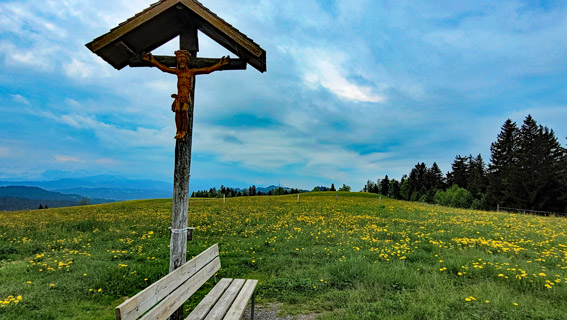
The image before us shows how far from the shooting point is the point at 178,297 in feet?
11.8

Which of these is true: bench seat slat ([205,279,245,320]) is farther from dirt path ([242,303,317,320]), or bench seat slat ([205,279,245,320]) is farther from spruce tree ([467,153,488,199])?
spruce tree ([467,153,488,199])

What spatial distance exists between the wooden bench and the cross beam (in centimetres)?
315

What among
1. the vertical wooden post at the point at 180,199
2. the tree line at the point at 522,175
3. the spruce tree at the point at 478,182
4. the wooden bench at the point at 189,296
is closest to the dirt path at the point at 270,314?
the wooden bench at the point at 189,296

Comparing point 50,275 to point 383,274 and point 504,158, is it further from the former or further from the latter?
point 504,158

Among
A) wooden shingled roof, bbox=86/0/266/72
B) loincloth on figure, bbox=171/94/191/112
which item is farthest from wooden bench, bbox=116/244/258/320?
wooden shingled roof, bbox=86/0/266/72

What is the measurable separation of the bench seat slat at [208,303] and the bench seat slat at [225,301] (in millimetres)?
68

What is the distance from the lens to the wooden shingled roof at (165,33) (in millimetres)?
4406

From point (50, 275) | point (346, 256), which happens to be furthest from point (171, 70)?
point (346, 256)

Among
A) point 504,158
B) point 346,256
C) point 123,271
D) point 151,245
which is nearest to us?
point 123,271

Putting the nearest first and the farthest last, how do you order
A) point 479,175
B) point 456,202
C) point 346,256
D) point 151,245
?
point 346,256, point 151,245, point 456,202, point 479,175

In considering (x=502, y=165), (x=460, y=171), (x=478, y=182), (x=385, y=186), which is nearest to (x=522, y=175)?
(x=502, y=165)

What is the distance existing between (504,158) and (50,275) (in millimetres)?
67198

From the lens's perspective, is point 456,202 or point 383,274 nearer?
point 383,274

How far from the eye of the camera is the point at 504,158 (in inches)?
2115
